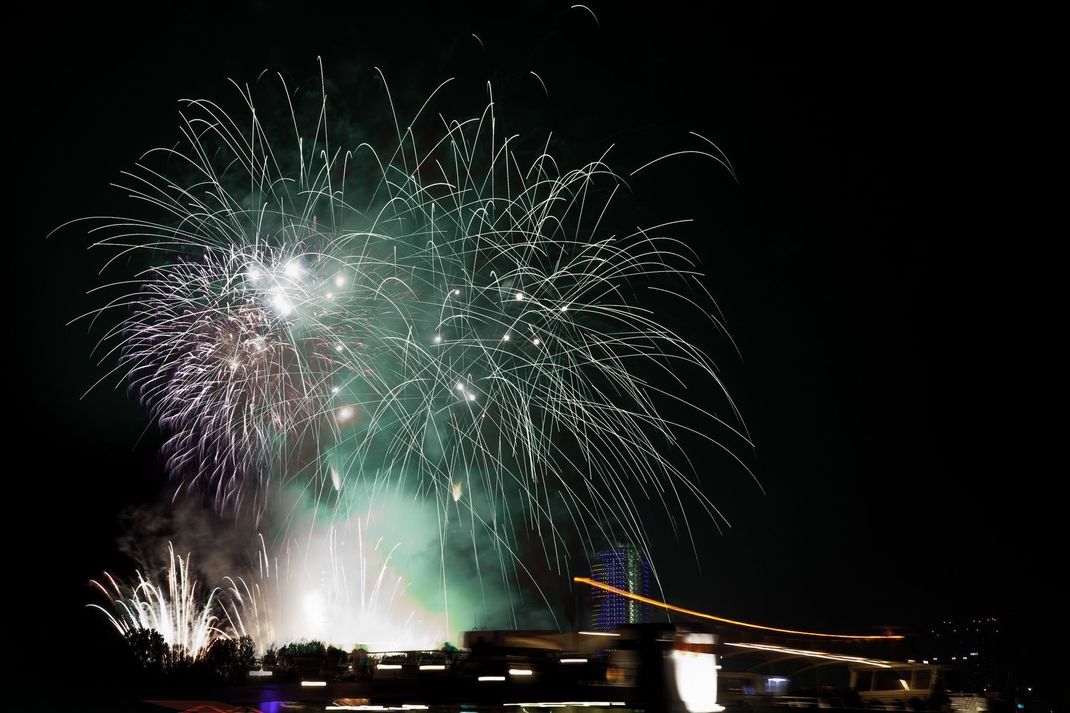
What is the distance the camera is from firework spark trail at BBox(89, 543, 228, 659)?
112 feet

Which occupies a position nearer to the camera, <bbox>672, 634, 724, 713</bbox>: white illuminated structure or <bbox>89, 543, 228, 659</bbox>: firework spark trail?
<bbox>672, 634, 724, 713</bbox>: white illuminated structure

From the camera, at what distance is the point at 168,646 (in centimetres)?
3581

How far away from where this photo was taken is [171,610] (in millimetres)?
40219

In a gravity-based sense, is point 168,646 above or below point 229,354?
below

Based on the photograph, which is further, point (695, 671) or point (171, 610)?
point (171, 610)

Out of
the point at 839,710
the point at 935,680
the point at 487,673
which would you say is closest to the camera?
the point at 487,673

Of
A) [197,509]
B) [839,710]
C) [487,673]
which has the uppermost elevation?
[197,509]

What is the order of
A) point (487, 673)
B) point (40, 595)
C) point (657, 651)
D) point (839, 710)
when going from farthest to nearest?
point (40, 595) → point (839, 710) → point (487, 673) → point (657, 651)

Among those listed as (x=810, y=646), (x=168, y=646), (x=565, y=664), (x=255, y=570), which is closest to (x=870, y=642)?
(x=810, y=646)

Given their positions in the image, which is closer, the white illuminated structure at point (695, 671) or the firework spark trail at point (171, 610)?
the white illuminated structure at point (695, 671)

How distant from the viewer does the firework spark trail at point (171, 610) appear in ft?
112

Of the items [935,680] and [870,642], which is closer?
[935,680]

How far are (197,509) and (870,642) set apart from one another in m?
30.0

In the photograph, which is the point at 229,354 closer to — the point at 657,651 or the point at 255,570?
the point at 657,651
